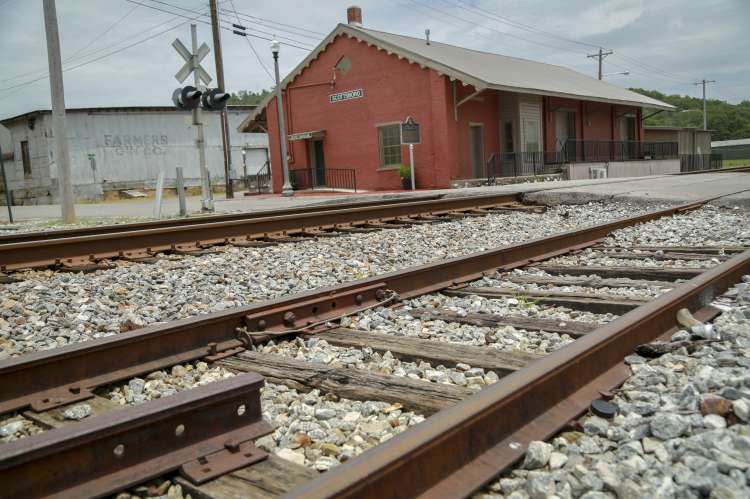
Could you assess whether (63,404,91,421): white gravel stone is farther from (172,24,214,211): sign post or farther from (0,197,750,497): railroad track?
(172,24,214,211): sign post

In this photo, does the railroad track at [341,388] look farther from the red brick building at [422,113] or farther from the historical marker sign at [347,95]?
the historical marker sign at [347,95]

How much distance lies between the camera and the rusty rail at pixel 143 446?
1.84 metres

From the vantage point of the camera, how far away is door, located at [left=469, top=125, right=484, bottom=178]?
25172mm

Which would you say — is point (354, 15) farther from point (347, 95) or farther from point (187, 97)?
point (187, 97)

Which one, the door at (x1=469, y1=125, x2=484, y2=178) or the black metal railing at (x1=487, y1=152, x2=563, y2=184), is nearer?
the black metal railing at (x1=487, y1=152, x2=563, y2=184)

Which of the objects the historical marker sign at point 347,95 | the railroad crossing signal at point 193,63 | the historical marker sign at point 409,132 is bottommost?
the historical marker sign at point 409,132

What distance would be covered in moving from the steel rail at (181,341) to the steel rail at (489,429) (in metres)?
1.68

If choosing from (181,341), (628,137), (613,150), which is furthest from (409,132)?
(628,137)

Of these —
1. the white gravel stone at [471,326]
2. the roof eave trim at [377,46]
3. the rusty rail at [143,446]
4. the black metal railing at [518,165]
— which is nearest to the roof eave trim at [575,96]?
the roof eave trim at [377,46]

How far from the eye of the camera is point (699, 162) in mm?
42844

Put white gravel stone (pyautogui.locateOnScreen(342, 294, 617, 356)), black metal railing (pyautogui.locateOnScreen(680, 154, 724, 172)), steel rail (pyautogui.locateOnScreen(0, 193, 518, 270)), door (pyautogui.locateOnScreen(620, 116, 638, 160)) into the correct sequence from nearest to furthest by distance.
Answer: white gravel stone (pyautogui.locateOnScreen(342, 294, 617, 356)) → steel rail (pyautogui.locateOnScreen(0, 193, 518, 270)) → door (pyautogui.locateOnScreen(620, 116, 638, 160)) → black metal railing (pyautogui.locateOnScreen(680, 154, 724, 172))

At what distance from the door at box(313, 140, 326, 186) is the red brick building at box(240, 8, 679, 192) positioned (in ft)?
0.15

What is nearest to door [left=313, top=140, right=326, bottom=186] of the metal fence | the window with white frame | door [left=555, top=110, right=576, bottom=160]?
the window with white frame

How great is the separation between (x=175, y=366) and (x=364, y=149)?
23498 millimetres
